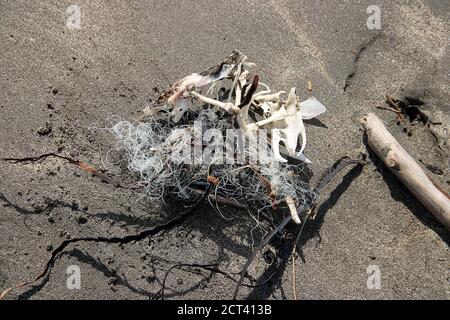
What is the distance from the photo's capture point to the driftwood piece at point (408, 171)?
2.35m

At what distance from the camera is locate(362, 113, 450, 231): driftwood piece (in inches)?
92.5

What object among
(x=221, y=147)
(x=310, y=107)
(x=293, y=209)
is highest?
(x=310, y=107)

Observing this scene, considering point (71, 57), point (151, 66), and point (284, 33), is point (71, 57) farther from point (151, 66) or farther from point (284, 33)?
point (284, 33)

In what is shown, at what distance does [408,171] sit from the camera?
2375 mm

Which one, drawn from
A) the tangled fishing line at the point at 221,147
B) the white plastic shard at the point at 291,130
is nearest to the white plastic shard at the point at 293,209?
the tangled fishing line at the point at 221,147

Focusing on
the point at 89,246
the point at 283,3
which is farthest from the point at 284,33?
the point at 89,246
